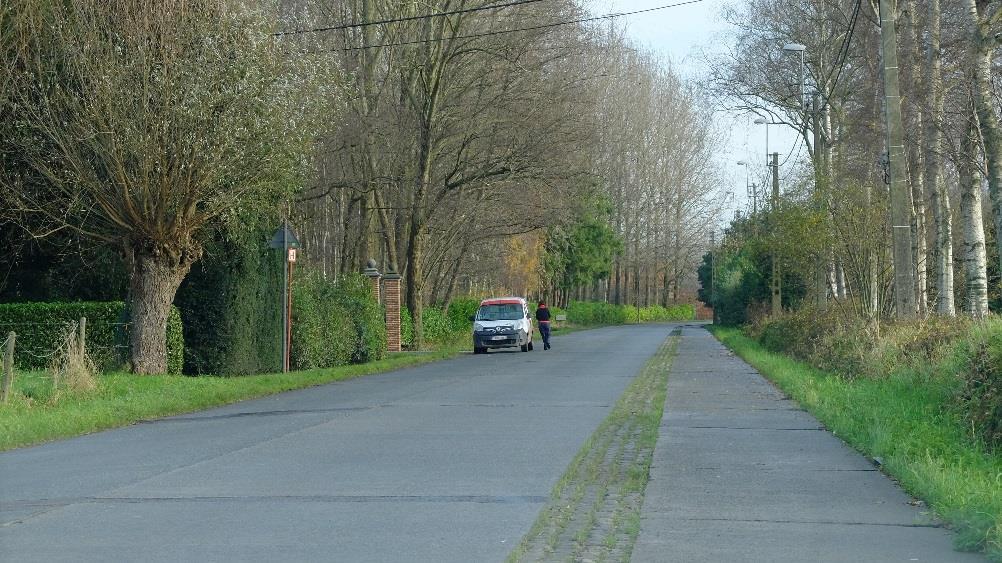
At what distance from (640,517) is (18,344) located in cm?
2073

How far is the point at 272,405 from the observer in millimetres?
19672

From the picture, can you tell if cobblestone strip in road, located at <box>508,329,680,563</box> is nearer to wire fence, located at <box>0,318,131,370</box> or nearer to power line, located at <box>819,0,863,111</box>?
wire fence, located at <box>0,318,131,370</box>

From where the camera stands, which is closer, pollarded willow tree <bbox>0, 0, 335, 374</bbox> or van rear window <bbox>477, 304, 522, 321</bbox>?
pollarded willow tree <bbox>0, 0, 335, 374</bbox>

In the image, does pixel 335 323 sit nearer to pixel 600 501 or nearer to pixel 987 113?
pixel 987 113

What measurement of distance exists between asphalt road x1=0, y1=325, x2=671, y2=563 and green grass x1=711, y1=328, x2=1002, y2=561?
9.55 feet

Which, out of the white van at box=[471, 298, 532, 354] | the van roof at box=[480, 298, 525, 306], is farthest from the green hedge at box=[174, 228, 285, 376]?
the van roof at box=[480, 298, 525, 306]

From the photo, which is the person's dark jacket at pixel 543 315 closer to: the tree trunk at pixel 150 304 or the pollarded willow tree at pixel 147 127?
the pollarded willow tree at pixel 147 127

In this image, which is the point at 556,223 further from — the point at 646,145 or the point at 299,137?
the point at 646,145

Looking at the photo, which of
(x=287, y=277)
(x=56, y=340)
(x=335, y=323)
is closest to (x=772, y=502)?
(x=56, y=340)

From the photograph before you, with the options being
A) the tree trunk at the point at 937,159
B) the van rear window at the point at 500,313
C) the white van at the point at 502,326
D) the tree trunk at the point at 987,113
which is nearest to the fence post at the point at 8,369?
the tree trunk at the point at 987,113

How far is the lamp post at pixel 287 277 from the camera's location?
1038 inches

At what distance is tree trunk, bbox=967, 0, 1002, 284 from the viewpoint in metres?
18.6

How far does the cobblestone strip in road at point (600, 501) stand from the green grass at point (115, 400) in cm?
676

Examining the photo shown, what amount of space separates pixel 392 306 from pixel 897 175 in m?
22.9
